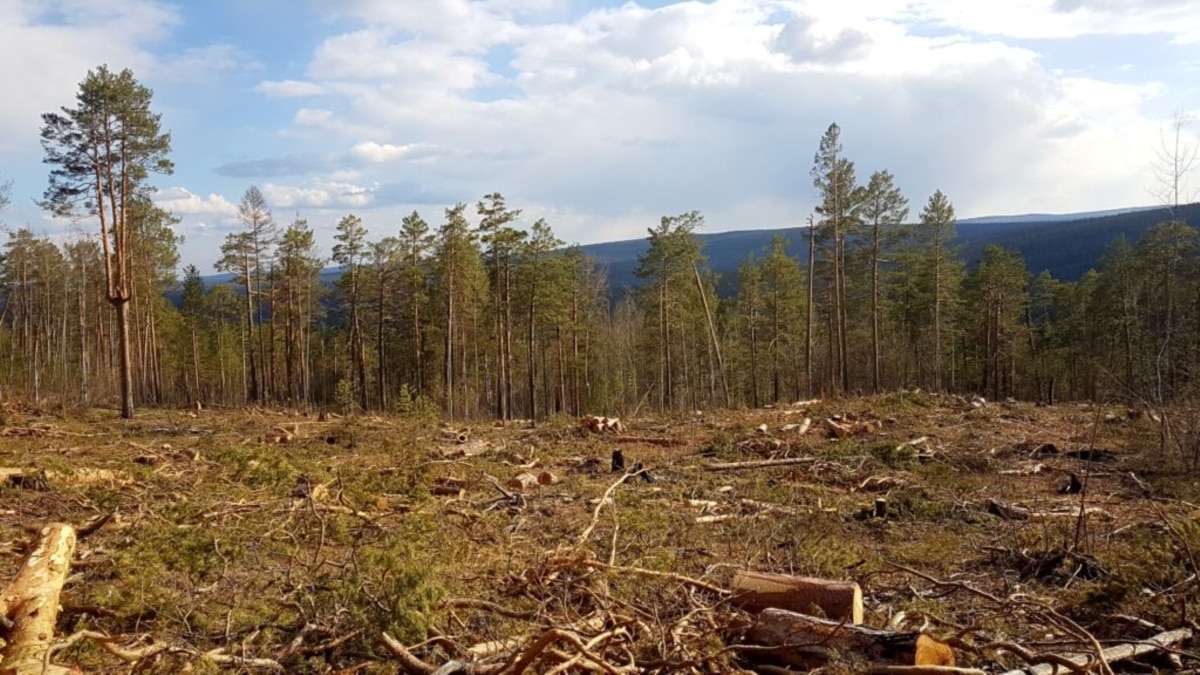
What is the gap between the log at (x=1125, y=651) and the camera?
11.2 feet

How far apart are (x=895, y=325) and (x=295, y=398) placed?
116ft

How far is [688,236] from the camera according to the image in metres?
34.7

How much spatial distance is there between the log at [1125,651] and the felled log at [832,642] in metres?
0.44

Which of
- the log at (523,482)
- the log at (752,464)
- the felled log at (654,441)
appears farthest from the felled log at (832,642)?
the felled log at (654,441)

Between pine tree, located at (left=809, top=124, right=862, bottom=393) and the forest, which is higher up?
pine tree, located at (left=809, top=124, right=862, bottom=393)

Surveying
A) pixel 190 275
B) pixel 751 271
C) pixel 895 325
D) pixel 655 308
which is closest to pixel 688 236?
pixel 655 308

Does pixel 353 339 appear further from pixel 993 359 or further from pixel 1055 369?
pixel 1055 369

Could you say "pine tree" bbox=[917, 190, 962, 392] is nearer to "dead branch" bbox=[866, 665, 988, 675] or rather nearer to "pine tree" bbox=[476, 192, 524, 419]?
→ "pine tree" bbox=[476, 192, 524, 419]

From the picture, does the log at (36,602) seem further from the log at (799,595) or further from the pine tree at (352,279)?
the pine tree at (352,279)

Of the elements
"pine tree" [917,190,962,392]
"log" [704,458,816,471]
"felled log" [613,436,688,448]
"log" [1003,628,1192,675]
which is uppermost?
"pine tree" [917,190,962,392]

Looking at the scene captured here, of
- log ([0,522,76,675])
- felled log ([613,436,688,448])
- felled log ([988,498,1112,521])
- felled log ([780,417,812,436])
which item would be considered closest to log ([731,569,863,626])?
log ([0,522,76,675])

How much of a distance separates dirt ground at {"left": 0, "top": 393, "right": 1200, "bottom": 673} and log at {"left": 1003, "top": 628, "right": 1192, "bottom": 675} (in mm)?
62

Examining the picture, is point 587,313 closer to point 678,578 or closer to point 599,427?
point 599,427

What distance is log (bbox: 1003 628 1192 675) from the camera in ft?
11.2
